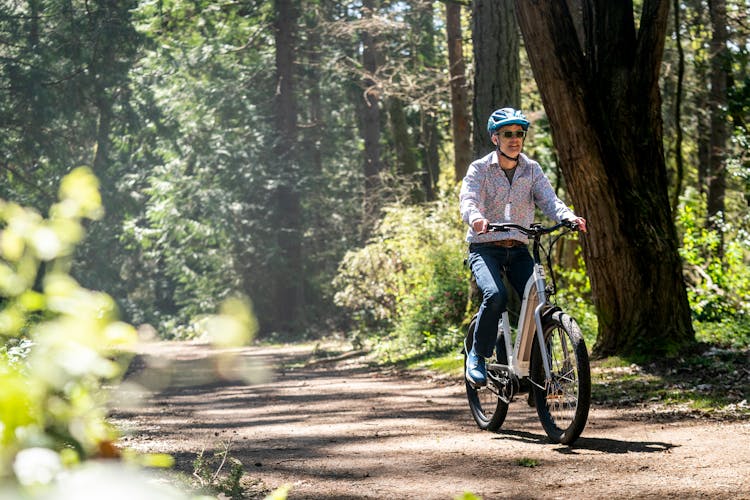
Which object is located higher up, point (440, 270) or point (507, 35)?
point (507, 35)

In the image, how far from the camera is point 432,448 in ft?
22.0

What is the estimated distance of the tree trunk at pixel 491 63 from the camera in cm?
1409

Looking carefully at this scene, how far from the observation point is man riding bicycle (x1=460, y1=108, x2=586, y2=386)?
7012 millimetres

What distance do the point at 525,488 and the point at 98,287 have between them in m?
36.3

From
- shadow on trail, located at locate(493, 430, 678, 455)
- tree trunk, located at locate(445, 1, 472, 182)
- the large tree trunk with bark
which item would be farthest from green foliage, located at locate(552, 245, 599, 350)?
tree trunk, located at locate(445, 1, 472, 182)

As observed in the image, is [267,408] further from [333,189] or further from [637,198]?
[333,189]

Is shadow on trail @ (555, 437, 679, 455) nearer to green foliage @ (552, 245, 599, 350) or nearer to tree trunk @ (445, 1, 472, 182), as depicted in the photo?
green foliage @ (552, 245, 599, 350)

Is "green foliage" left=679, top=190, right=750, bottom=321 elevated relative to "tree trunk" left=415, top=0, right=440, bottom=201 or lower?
lower

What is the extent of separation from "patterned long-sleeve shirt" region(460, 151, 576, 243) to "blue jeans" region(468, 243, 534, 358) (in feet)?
0.36

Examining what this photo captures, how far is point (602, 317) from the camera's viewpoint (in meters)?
10.3

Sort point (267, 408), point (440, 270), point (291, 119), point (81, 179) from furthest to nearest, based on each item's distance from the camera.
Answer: point (291, 119), point (440, 270), point (267, 408), point (81, 179)

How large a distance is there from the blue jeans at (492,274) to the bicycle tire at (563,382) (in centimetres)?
44

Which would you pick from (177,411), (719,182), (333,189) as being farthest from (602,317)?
(333,189)

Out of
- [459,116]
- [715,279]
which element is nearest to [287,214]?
[459,116]
